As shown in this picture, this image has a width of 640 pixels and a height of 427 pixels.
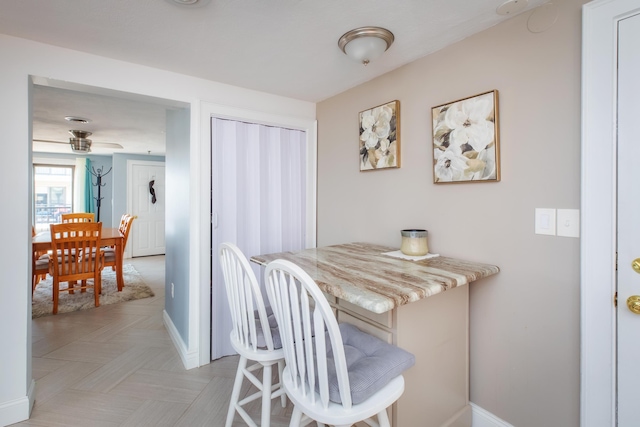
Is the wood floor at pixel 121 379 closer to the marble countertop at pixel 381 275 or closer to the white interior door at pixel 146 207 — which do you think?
the marble countertop at pixel 381 275

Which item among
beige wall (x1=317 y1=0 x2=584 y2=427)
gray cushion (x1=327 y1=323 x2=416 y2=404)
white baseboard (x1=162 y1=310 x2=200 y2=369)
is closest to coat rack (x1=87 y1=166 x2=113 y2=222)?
white baseboard (x1=162 y1=310 x2=200 y2=369)

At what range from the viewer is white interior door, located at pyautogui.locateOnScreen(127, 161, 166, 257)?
20.3ft

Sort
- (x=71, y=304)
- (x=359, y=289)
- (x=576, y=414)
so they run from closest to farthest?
1. (x=359, y=289)
2. (x=576, y=414)
3. (x=71, y=304)

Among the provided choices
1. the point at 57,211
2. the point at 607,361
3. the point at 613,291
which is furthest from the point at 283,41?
the point at 57,211

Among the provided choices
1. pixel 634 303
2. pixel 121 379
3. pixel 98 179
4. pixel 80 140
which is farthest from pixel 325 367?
pixel 98 179

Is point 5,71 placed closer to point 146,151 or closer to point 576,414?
point 576,414

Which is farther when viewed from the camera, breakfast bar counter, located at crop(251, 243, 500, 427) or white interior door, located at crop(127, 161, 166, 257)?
white interior door, located at crop(127, 161, 166, 257)

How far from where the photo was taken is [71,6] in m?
1.41

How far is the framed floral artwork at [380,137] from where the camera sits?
2027 millimetres

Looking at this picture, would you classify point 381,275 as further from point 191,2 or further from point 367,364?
point 191,2

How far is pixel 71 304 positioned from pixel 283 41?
3.83m

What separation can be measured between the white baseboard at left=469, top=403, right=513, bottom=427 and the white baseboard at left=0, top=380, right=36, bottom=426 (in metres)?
2.47

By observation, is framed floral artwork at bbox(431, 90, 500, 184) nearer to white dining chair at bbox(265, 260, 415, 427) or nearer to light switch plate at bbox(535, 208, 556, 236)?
light switch plate at bbox(535, 208, 556, 236)

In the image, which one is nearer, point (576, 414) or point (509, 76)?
point (576, 414)
